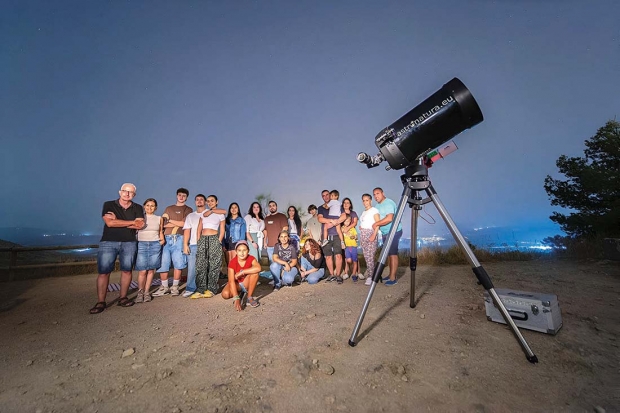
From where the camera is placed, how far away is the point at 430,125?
7.45 ft

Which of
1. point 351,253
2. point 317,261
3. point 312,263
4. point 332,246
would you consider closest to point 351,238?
point 351,253

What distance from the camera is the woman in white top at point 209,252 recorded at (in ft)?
17.1

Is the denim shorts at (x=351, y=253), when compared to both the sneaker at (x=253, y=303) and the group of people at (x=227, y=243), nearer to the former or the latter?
the group of people at (x=227, y=243)

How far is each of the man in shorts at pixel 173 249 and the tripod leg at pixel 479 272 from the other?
531 centimetres

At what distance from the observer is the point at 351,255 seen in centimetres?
631

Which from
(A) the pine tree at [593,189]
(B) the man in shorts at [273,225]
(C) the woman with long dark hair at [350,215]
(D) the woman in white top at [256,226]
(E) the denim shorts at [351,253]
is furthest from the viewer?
(A) the pine tree at [593,189]

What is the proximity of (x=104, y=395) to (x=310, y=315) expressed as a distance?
233 centimetres

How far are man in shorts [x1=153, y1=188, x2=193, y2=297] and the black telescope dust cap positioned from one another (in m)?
5.04

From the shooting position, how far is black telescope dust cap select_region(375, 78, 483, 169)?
7.22ft

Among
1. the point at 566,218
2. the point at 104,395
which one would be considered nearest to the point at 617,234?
the point at 566,218

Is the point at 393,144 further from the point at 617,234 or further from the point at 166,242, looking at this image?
the point at 617,234

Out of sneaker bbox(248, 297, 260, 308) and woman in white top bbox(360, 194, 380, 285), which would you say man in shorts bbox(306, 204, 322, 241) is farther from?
sneaker bbox(248, 297, 260, 308)

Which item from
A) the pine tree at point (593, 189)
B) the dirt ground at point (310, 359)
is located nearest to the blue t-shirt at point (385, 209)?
the dirt ground at point (310, 359)

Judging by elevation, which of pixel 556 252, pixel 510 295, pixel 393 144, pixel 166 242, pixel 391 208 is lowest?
pixel 556 252
